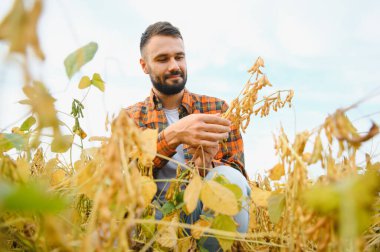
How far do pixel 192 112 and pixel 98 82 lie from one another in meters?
1.11

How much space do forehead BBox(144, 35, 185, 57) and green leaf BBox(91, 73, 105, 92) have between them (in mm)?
1151

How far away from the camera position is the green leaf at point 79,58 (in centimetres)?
36

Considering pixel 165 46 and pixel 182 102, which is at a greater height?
pixel 165 46

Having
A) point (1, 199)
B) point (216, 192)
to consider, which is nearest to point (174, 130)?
point (216, 192)

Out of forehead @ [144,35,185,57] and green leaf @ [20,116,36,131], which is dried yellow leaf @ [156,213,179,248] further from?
forehead @ [144,35,185,57]

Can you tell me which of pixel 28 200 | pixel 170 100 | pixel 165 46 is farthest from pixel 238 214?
pixel 165 46

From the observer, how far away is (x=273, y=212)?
0.42 meters

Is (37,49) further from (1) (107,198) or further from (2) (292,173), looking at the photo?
(2) (292,173)

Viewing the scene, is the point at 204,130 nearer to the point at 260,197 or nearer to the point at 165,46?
the point at 260,197

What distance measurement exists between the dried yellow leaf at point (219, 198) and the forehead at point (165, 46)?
1.29 metres

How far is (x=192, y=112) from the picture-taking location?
1630 millimetres

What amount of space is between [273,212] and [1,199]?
12.7 inches

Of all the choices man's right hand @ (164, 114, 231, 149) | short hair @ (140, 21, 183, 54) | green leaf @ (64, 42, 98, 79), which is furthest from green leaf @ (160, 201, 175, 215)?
short hair @ (140, 21, 183, 54)

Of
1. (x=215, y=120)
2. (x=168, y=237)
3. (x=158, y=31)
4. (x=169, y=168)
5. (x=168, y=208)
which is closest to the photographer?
(x=168, y=237)
